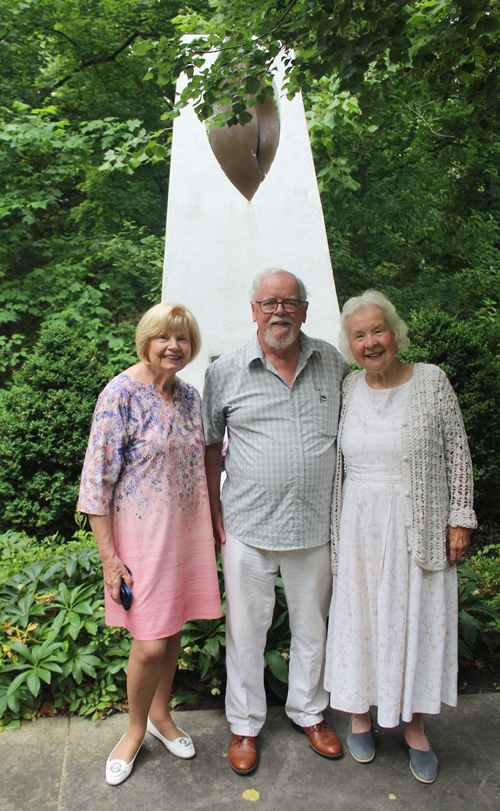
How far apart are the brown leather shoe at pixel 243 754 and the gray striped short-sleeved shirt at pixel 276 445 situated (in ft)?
2.68

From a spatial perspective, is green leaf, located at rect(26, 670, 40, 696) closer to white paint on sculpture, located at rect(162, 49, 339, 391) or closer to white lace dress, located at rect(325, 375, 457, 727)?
white lace dress, located at rect(325, 375, 457, 727)

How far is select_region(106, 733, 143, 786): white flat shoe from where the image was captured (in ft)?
7.28

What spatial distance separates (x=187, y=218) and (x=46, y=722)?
3.06 metres

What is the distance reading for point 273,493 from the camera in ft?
7.36

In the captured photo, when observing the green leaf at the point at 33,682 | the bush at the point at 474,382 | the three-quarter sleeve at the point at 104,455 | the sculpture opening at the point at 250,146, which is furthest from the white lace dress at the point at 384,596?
the bush at the point at 474,382

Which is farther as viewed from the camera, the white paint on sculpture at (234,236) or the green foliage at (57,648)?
the white paint on sculpture at (234,236)

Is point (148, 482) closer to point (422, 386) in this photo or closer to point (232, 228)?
point (422, 386)

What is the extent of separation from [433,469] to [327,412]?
0.45 metres

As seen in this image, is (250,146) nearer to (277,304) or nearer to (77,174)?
(277,304)

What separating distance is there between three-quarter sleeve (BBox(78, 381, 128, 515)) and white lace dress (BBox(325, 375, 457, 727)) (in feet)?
2.80

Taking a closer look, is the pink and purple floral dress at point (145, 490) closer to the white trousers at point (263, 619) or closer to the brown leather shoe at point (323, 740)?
the white trousers at point (263, 619)

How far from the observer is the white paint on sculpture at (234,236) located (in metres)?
4.01

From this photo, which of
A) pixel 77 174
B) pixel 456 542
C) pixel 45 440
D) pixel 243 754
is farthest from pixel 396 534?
pixel 77 174

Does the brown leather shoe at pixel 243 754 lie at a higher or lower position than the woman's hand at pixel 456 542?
lower
